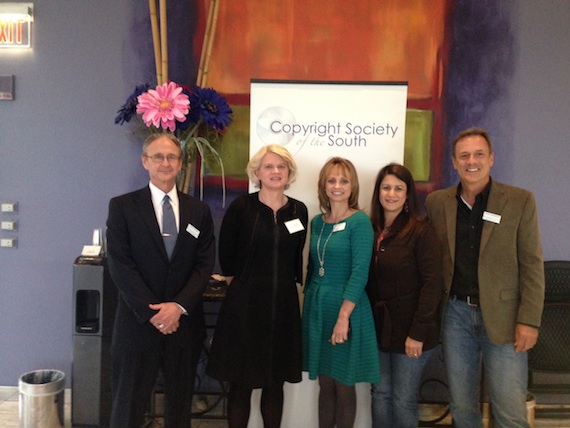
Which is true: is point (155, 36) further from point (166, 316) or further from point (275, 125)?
point (166, 316)

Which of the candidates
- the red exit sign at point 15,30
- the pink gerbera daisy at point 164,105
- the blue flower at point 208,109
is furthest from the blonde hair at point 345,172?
the red exit sign at point 15,30

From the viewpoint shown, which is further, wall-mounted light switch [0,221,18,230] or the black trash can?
wall-mounted light switch [0,221,18,230]

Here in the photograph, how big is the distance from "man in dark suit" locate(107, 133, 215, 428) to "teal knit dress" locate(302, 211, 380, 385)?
Result: 54cm

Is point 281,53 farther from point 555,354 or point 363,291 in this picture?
point 555,354

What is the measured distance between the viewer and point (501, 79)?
2938 mm

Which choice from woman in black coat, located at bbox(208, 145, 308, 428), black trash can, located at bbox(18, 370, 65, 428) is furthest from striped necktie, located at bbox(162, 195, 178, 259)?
black trash can, located at bbox(18, 370, 65, 428)

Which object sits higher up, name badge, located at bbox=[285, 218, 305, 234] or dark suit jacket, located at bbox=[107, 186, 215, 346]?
name badge, located at bbox=[285, 218, 305, 234]

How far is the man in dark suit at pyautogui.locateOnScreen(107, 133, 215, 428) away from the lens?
1997 millimetres

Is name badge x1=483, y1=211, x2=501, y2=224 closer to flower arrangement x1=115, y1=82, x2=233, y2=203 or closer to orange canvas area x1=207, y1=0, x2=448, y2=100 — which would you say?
orange canvas area x1=207, y1=0, x2=448, y2=100

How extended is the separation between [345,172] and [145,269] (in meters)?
1.04

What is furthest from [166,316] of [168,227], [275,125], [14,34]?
[14,34]

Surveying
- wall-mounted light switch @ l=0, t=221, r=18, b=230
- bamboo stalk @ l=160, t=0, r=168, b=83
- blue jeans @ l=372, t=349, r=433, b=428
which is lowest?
blue jeans @ l=372, t=349, r=433, b=428

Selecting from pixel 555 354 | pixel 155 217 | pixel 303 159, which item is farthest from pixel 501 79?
pixel 155 217

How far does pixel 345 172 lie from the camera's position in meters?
2.21
